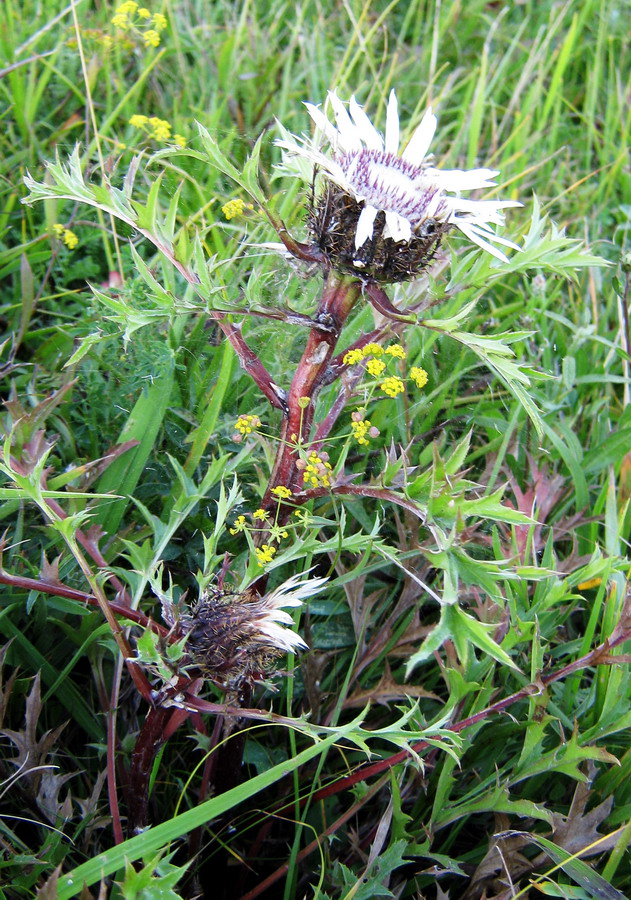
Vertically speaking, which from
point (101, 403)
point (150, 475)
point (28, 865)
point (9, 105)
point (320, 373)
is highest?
point (9, 105)

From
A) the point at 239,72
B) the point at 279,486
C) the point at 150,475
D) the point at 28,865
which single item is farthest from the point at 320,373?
the point at 239,72

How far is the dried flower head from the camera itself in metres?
1.19

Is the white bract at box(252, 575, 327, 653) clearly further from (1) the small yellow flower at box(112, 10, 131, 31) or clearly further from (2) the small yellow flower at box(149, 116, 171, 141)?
(1) the small yellow flower at box(112, 10, 131, 31)

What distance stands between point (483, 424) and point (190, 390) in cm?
76

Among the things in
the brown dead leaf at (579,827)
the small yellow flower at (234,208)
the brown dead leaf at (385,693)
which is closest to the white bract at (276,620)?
the brown dead leaf at (385,693)

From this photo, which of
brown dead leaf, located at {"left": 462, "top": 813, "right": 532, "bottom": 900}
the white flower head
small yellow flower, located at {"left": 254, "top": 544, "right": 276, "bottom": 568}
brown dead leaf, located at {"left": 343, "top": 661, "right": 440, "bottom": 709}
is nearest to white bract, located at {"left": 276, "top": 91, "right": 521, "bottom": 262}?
the white flower head

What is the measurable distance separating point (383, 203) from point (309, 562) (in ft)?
2.09

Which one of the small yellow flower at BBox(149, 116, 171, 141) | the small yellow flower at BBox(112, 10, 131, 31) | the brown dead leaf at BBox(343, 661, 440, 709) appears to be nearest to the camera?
the brown dead leaf at BBox(343, 661, 440, 709)

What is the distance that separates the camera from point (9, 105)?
8.58ft

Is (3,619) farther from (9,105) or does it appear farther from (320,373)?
(9,105)

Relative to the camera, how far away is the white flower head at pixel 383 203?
1230 millimetres

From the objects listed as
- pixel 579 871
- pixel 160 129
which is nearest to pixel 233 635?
pixel 579 871

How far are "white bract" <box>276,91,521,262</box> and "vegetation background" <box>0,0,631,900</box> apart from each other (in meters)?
0.13

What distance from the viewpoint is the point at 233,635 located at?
1188 millimetres
